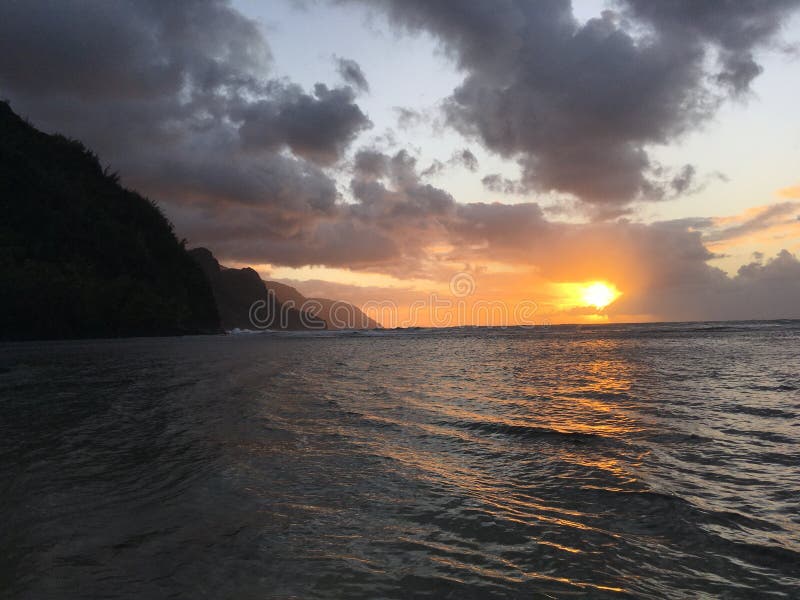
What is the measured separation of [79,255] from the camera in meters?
98.4

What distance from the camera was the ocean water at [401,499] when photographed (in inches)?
209

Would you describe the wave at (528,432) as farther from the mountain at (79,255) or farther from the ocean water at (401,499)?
the mountain at (79,255)

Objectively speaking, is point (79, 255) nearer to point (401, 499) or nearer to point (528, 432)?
point (528, 432)

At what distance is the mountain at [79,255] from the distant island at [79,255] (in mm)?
191

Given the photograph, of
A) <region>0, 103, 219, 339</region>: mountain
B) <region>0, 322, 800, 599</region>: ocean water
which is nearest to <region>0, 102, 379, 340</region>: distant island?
<region>0, 103, 219, 339</region>: mountain

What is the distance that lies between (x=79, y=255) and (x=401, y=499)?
112 m


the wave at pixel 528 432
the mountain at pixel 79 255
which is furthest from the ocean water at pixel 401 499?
the mountain at pixel 79 255

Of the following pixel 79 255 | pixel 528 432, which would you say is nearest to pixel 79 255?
pixel 79 255

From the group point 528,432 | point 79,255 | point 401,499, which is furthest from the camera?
point 79,255

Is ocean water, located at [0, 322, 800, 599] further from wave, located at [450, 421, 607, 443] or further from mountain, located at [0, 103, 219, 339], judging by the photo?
mountain, located at [0, 103, 219, 339]

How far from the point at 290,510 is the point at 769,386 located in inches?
865

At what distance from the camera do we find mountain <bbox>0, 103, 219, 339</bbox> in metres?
80.4

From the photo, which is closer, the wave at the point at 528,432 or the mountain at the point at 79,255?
the wave at the point at 528,432

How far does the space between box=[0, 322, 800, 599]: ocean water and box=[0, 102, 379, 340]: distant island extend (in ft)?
257
